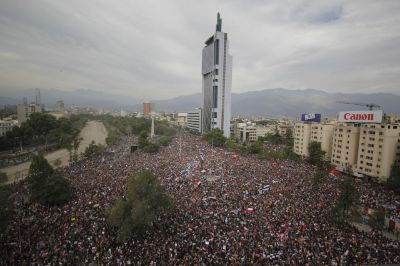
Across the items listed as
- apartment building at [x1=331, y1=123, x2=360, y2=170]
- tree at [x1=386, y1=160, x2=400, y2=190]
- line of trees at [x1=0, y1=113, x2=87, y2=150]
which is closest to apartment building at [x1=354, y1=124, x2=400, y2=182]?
apartment building at [x1=331, y1=123, x2=360, y2=170]

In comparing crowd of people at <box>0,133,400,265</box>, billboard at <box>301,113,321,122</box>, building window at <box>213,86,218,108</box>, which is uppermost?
building window at <box>213,86,218,108</box>

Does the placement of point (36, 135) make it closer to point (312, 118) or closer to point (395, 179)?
point (312, 118)

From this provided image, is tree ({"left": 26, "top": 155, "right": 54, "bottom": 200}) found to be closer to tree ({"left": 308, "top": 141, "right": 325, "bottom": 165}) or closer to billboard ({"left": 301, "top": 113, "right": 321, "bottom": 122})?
tree ({"left": 308, "top": 141, "right": 325, "bottom": 165})

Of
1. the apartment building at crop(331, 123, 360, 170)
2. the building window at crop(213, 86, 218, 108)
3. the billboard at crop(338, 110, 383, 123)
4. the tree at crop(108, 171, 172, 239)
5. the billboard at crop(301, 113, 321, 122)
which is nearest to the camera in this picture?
the tree at crop(108, 171, 172, 239)

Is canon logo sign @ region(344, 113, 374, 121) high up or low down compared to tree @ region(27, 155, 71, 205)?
up

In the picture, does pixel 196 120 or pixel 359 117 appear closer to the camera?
pixel 359 117

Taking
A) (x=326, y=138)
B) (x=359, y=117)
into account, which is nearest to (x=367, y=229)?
(x=359, y=117)
